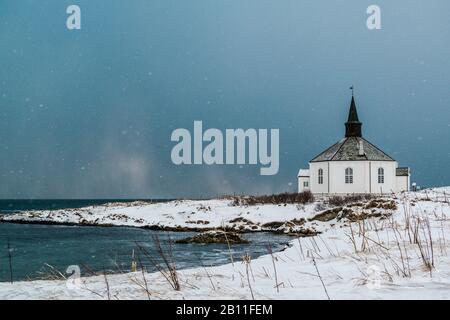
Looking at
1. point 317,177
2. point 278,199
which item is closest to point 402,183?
point 317,177

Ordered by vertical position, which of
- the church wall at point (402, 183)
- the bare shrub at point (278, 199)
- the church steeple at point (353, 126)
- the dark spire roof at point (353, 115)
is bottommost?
the bare shrub at point (278, 199)

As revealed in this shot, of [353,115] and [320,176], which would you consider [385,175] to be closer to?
[320,176]

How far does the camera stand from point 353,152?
4350cm

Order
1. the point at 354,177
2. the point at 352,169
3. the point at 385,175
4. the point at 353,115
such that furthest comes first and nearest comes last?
the point at 353,115 → the point at 385,175 → the point at 352,169 → the point at 354,177

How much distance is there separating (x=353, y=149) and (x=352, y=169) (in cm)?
222

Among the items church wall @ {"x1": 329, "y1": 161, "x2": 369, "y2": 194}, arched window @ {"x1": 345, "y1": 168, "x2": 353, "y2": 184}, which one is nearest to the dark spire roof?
church wall @ {"x1": 329, "y1": 161, "x2": 369, "y2": 194}

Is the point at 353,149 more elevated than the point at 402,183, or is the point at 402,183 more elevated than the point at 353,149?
the point at 353,149

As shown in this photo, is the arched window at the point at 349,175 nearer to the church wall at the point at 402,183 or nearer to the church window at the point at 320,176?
the church window at the point at 320,176

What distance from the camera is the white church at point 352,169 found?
140 ft

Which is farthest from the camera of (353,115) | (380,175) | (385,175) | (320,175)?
(353,115)

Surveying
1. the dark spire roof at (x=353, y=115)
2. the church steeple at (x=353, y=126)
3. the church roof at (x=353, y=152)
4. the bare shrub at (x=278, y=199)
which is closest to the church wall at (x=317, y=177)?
the church roof at (x=353, y=152)

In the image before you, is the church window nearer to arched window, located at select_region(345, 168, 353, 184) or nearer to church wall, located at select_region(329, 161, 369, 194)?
church wall, located at select_region(329, 161, 369, 194)
